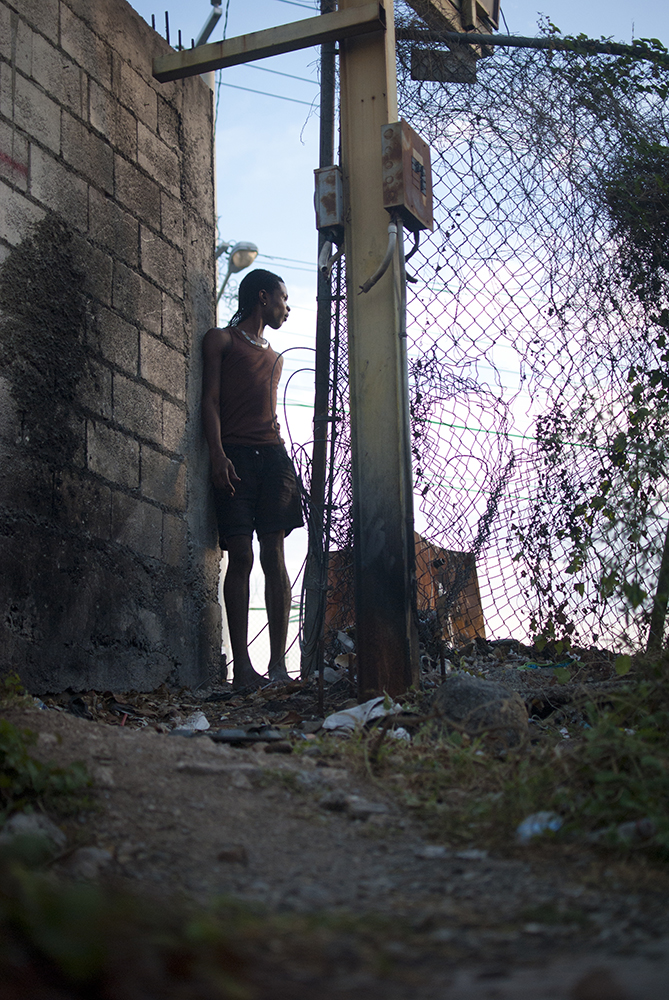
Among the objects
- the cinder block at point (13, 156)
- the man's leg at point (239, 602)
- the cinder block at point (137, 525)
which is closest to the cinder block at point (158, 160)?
the cinder block at point (13, 156)

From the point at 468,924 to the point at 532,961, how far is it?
0.55ft

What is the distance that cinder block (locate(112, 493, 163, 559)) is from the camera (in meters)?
3.59

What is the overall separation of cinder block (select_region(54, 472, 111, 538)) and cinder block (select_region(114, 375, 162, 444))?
0.33m

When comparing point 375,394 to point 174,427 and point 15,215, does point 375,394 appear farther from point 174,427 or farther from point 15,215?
point 15,215

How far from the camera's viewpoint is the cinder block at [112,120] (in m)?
3.64

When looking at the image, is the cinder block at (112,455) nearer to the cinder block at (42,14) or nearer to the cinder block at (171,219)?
the cinder block at (171,219)

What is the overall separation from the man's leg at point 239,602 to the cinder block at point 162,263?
1189mm

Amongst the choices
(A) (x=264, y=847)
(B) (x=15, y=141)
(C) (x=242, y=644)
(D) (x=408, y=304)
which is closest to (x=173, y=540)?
(C) (x=242, y=644)

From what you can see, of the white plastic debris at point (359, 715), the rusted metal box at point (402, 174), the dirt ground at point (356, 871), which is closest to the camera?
the dirt ground at point (356, 871)

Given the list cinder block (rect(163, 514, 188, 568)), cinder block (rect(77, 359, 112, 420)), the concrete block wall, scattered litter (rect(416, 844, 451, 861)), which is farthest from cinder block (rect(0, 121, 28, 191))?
scattered litter (rect(416, 844, 451, 861))

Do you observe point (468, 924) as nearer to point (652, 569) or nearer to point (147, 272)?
point (652, 569)

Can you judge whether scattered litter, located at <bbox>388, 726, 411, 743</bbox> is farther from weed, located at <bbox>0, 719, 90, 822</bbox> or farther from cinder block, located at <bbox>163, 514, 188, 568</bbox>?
cinder block, located at <bbox>163, 514, 188, 568</bbox>

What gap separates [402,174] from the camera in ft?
11.0

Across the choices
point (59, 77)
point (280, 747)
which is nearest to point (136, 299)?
point (59, 77)
